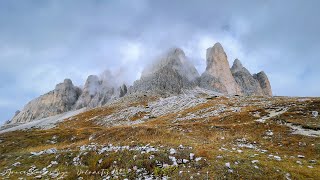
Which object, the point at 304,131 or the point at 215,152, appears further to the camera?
the point at 304,131

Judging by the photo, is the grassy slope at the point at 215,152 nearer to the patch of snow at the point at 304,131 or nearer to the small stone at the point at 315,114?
the small stone at the point at 315,114

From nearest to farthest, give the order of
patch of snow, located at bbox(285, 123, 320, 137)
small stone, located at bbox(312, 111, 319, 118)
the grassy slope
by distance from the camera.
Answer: the grassy slope
patch of snow, located at bbox(285, 123, 320, 137)
small stone, located at bbox(312, 111, 319, 118)

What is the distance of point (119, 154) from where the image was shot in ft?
76.3

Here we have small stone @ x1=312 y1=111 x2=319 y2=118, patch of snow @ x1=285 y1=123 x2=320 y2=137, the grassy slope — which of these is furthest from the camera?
small stone @ x1=312 y1=111 x2=319 y2=118

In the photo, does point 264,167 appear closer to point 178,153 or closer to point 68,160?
point 178,153

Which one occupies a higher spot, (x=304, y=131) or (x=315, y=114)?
(x=315, y=114)

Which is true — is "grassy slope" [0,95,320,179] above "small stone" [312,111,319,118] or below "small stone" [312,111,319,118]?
below

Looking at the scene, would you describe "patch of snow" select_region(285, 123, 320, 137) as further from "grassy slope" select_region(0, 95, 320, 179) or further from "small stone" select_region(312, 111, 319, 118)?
"small stone" select_region(312, 111, 319, 118)

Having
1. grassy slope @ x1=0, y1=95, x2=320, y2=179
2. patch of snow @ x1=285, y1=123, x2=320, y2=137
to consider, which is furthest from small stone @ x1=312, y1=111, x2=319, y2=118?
patch of snow @ x1=285, y1=123, x2=320, y2=137

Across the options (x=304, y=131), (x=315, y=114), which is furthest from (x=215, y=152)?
(x=315, y=114)

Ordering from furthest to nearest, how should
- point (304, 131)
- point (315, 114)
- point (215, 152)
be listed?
point (315, 114), point (304, 131), point (215, 152)

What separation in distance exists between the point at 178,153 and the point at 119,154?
5.34 m

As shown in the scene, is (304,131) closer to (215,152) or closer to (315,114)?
(315,114)

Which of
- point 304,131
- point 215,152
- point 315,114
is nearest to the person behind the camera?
point 215,152
